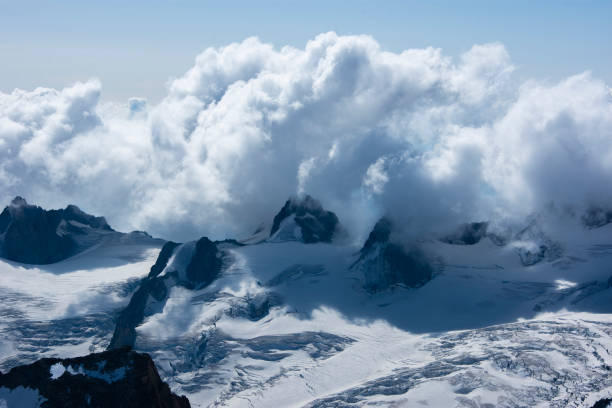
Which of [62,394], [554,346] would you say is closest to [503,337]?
[554,346]

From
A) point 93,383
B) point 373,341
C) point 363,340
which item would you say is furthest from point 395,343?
point 93,383

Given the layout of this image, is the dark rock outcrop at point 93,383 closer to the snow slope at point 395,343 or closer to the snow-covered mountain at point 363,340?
the snow-covered mountain at point 363,340

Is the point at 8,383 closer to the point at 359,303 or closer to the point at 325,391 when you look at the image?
the point at 325,391

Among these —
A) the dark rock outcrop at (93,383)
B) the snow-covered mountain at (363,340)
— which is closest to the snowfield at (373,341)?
the snow-covered mountain at (363,340)

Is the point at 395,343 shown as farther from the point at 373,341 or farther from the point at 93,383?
the point at 93,383

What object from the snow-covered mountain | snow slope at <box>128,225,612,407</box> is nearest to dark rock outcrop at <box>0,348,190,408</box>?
the snow-covered mountain

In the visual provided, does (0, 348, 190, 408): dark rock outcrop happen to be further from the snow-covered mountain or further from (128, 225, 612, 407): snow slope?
(128, 225, 612, 407): snow slope
